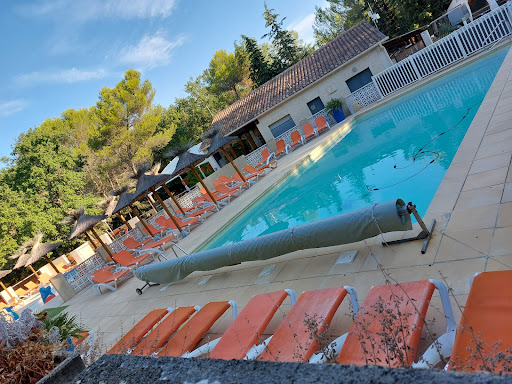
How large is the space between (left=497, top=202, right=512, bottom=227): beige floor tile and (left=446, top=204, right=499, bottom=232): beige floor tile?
0.05 metres

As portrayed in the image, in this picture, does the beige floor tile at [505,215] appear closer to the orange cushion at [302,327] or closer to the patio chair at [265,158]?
the orange cushion at [302,327]

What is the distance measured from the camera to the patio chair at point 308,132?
1869 centimetres

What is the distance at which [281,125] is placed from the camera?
22672 mm

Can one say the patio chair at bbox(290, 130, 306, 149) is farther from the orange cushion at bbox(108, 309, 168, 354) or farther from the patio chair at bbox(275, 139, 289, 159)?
the orange cushion at bbox(108, 309, 168, 354)

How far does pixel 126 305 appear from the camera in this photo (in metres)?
8.38

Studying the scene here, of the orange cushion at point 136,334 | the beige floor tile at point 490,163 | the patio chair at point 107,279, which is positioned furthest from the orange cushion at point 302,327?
the patio chair at point 107,279

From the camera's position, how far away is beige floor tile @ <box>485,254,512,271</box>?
321 cm

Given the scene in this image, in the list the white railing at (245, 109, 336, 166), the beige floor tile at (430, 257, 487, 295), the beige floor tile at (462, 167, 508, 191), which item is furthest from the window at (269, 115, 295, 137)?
the beige floor tile at (430, 257, 487, 295)

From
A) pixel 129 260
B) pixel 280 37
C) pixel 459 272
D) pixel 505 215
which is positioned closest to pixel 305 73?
pixel 129 260

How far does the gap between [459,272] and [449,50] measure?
1637 centimetres

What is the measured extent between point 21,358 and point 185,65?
175 feet

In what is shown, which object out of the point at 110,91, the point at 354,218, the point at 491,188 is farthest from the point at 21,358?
the point at 110,91

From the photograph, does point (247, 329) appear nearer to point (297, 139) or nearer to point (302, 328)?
point (302, 328)

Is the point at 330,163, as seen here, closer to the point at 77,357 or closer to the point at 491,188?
the point at 491,188
